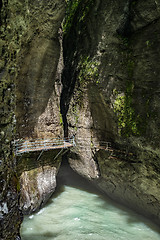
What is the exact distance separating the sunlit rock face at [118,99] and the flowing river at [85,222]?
2.48 ft

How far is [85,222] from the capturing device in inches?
363

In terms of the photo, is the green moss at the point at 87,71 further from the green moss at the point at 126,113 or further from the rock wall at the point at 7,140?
the rock wall at the point at 7,140

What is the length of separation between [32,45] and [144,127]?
6819mm

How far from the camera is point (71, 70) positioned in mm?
12586

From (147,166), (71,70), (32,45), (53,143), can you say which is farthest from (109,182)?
(32,45)

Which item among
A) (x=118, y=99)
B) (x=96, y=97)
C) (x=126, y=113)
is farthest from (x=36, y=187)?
(x=118, y=99)

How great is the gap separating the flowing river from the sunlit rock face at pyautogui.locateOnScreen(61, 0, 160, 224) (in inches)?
29.7

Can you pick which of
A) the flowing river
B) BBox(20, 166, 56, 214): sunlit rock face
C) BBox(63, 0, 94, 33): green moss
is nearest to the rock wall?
the flowing river

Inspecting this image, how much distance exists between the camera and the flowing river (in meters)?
8.23

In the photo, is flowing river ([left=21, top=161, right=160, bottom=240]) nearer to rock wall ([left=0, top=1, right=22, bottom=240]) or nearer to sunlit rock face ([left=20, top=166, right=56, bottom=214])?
sunlit rock face ([left=20, top=166, right=56, bottom=214])

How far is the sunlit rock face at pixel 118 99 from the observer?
8.41 meters

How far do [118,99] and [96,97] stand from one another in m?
1.53

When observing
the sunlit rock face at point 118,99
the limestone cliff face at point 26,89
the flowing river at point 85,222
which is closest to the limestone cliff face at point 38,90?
the limestone cliff face at point 26,89

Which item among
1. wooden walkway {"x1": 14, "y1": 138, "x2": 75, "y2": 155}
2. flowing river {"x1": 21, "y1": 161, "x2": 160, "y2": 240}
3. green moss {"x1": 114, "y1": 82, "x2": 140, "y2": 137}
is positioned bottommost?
flowing river {"x1": 21, "y1": 161, "x2": 160, "y2": 240}
